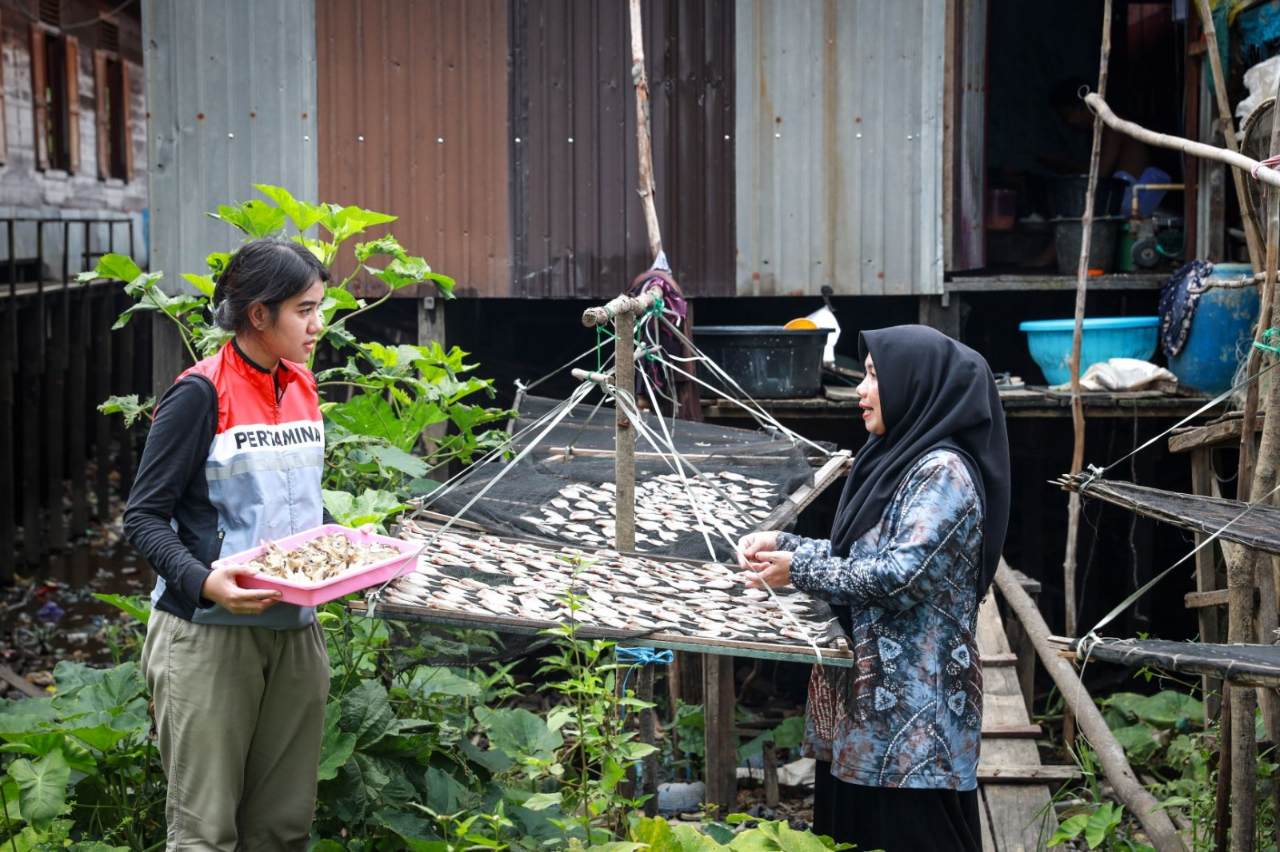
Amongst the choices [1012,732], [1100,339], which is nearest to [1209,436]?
[1012,732]

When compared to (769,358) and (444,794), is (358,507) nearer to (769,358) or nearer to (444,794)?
(444,794)

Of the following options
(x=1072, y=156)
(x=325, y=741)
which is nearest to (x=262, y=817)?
(x=325, y=741)

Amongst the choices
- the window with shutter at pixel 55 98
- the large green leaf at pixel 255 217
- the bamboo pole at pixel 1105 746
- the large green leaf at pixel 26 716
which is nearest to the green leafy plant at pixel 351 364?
the large green leaf at pixel 255 217

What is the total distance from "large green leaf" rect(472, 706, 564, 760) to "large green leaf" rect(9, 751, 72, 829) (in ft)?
3.27

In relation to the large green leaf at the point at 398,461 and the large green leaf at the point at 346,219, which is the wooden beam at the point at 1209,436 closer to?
the large green leaf at the point at 398,461

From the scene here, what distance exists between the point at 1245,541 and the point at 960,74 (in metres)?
5.14

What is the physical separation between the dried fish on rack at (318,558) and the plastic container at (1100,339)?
5.34m

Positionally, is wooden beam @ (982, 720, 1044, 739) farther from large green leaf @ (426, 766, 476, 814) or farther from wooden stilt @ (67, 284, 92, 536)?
wooden stilt @ (67, 284, 92, 536)

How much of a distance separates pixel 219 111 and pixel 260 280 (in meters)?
5.21

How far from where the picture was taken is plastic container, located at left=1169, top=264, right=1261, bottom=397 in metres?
6.80

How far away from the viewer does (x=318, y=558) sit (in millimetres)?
2666

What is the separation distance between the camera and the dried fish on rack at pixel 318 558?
2580 mm

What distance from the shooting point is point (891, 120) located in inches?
291

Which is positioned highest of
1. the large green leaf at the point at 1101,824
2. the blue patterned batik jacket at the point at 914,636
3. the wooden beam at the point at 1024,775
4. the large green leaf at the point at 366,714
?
the blue patterned batik jacket at the point at 914,636
